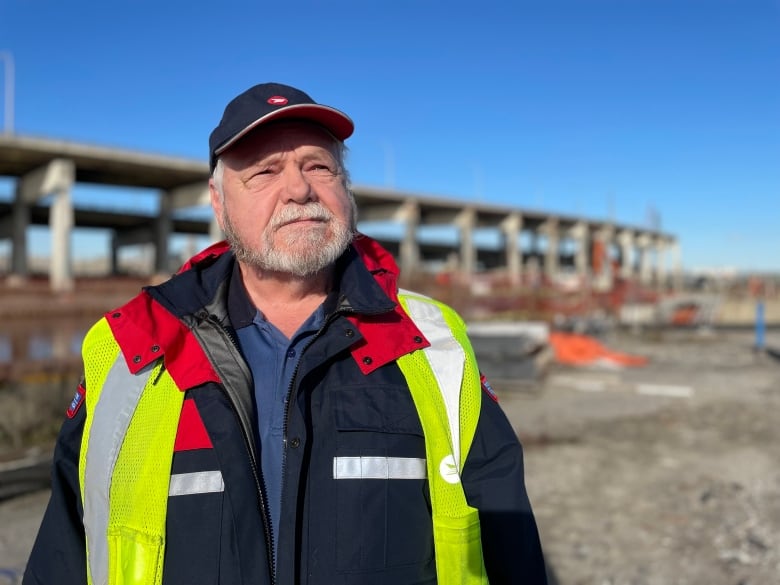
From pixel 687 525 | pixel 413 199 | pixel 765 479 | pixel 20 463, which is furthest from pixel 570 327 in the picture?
pixel 413 199

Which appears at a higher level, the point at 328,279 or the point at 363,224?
the point at 363,224

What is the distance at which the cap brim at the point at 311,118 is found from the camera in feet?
6.18

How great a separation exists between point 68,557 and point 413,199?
4645 cm

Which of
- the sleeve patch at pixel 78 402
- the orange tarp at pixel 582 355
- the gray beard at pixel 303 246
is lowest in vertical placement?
the orange tarp at pixel 582 355

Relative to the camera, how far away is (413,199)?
156 feet

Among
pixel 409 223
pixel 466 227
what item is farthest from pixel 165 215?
pixel 466 227

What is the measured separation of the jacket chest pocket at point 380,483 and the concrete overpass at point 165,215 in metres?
17.6

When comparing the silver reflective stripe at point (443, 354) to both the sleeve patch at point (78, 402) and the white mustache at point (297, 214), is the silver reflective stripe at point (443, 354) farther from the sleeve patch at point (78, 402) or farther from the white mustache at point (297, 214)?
the sleeve patch at point (78, 402)

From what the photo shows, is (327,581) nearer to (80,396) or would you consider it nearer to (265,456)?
(265,456)

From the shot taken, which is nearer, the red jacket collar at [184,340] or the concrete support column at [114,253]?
the red jacket collar at [184,340]

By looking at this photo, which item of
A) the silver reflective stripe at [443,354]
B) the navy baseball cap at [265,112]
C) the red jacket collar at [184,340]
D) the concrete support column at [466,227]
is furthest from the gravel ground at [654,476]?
the concrete support column at [466,227]

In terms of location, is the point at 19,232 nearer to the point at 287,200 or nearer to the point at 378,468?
the point at 287,200

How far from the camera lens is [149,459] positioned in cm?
164

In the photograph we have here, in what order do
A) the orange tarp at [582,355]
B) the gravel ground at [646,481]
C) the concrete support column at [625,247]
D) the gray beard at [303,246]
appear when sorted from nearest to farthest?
the gray beard at [303,246] < the gravel ground at [646,481] < the orange tarp at [582,355] < the concrete support column at [625,247]
